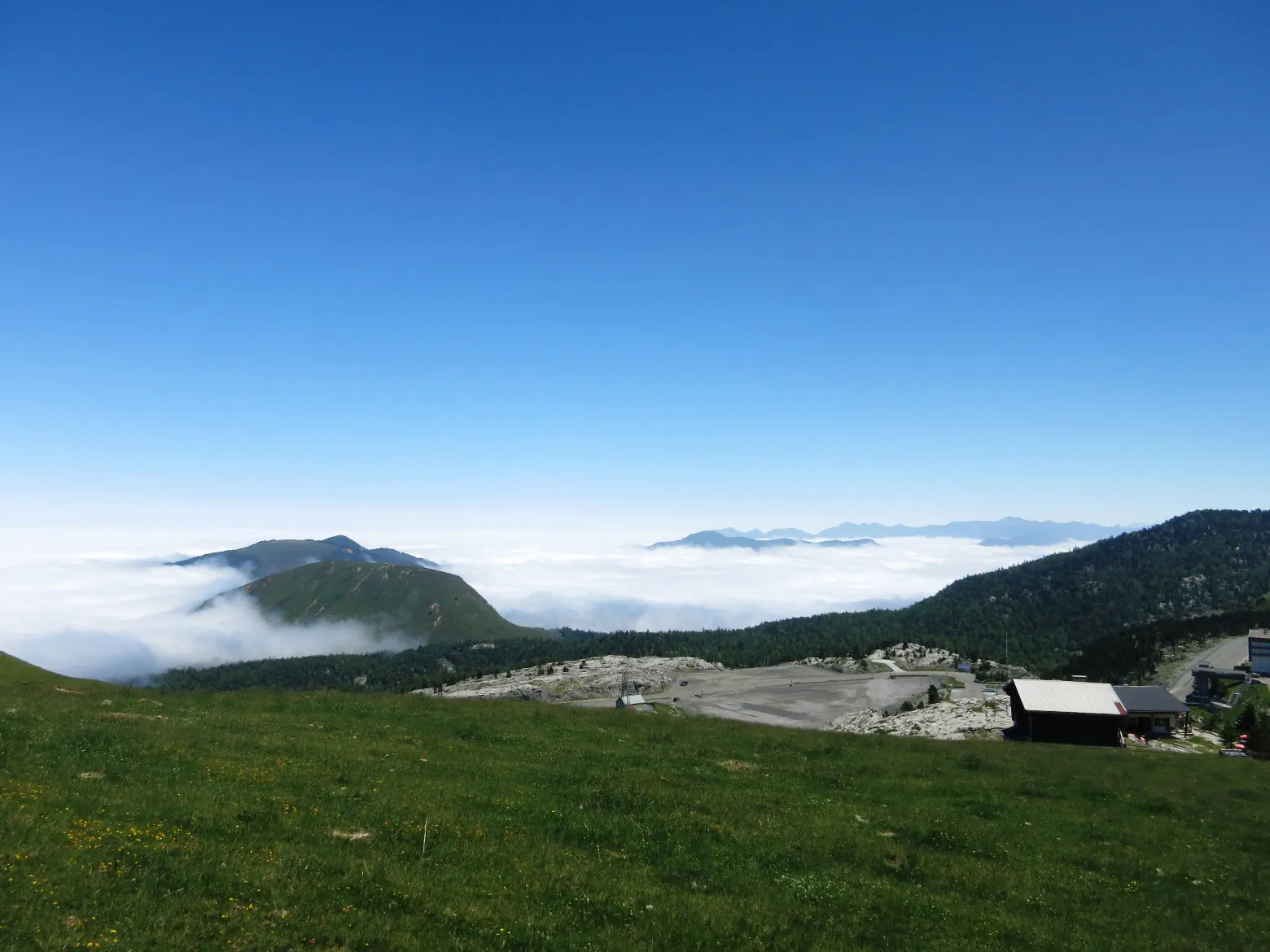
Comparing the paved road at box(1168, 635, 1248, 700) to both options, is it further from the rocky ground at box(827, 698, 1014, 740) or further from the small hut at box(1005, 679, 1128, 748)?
the small hut at box(1005, 679, 1128, 748)

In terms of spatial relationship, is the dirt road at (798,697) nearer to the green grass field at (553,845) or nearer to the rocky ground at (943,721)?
the rocky ground at (943,721)

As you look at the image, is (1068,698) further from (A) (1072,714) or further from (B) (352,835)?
(B) (352,835)

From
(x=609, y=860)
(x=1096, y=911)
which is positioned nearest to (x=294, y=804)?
(x=609, y=860)

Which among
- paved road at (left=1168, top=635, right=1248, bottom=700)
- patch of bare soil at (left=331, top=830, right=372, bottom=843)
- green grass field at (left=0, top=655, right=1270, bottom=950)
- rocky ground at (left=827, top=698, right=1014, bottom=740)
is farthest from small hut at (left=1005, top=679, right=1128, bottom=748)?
paved road at (left=1168, top=635, right=1248, bottom=700)

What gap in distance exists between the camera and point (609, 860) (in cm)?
1933

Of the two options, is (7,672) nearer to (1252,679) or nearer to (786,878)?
(786,878)

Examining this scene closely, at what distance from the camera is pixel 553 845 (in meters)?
19.8

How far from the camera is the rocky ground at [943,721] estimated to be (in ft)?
309

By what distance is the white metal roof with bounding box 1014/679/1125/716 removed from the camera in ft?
250

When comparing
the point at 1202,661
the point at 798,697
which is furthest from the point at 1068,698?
the point at 1202,661

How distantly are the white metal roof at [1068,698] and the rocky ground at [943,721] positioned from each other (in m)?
10.8

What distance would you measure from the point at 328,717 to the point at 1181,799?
145 feet

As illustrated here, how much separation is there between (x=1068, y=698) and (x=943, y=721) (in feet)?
86.7

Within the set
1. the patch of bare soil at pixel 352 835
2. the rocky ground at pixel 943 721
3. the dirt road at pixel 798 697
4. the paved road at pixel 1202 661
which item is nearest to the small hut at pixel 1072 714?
the rocky ground at pixel 943 721
